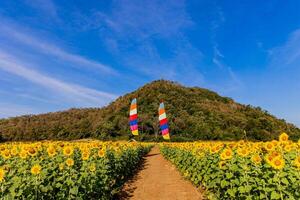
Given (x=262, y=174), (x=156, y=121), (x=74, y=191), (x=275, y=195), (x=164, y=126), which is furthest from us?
(x=156, y=121)

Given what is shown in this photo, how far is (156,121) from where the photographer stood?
206 ft

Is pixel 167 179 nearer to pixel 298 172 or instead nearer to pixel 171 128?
pixel 298 172

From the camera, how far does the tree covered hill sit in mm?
60688

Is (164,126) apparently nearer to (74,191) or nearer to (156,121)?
(74,191)

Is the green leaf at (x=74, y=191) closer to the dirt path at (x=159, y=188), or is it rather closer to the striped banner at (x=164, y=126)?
the dirt path at (x=159, y=188)

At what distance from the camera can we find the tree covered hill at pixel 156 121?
60.7 m

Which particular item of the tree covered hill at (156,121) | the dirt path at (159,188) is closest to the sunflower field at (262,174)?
the dirt path at (159,188)

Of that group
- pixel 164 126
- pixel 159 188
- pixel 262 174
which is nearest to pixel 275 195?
pixel 262 174

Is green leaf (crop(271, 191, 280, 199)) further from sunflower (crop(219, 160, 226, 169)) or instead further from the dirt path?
the dirt path

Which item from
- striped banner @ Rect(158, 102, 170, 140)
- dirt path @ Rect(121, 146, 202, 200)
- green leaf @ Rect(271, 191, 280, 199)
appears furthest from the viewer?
striped banner @ Rect(158, 102, 170, 140)

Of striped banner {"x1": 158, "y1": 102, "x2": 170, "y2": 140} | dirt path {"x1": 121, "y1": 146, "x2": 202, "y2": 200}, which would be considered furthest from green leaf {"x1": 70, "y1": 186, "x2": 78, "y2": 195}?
striped banner {"x1": 158, "y1": 102, "x2": 170, "y2": 140}

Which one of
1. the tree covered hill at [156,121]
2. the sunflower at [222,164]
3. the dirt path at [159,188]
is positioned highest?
the tree covered hill at [156,121]

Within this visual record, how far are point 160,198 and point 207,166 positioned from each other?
1.98 meters

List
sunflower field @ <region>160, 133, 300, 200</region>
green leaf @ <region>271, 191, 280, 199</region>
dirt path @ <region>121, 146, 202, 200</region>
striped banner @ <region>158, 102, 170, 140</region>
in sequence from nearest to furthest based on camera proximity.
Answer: green leaf @ <region>271, 191, 280, 199</region> → sunflower field @ <region>160, 133, 300, 200</region> → dirt path @ <region>121, 146, 202, 200</region> → striped banner @ <region>158, 102, 170, 140</region>
